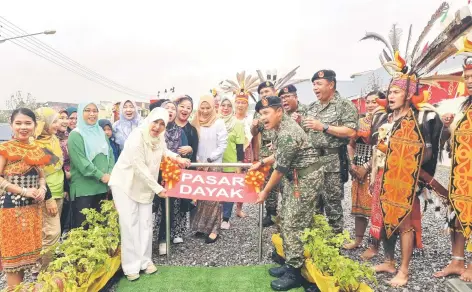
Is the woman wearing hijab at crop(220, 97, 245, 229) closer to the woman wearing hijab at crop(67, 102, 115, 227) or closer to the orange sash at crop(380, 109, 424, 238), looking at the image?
the woman wearing hijab at crop(67, 102, 115, 227)

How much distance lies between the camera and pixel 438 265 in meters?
3.74

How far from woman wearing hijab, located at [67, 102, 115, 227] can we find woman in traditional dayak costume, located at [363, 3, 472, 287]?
3092 mm

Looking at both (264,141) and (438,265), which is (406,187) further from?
(264,141)

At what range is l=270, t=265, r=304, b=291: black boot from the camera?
314 cm

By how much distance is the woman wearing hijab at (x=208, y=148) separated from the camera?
4.65 metres

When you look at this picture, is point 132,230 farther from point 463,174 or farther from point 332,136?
point 463,174

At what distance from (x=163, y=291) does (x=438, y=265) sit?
119 inches

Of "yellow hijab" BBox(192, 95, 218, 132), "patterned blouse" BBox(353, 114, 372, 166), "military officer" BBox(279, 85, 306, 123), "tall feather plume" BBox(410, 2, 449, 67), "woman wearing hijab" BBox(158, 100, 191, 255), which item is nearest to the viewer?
"tall feather plume" BBox(410, 2, 449, 67)

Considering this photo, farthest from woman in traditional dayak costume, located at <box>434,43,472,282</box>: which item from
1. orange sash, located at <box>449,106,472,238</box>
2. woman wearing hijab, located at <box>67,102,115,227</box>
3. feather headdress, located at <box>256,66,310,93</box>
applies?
woman wearing hijab, located at <box>67,102,115,227</box>

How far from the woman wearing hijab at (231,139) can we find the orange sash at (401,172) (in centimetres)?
230

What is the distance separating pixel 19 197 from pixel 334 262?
2.78 metres

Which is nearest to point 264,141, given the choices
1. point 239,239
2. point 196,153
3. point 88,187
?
point 196,153

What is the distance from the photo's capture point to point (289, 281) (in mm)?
3152

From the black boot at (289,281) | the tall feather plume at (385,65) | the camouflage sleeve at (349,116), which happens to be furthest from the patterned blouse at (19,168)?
the tall feather plume at (385,65)
